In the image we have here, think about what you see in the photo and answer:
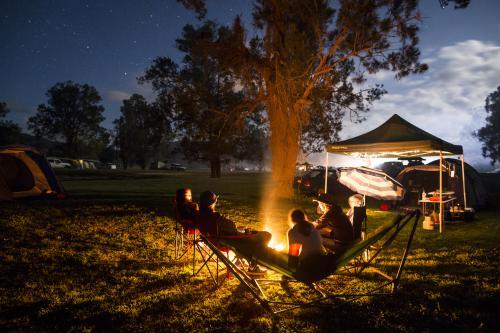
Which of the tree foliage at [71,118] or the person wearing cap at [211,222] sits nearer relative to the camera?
the person wearing cap at [211,222]

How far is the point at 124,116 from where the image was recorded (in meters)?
58.7

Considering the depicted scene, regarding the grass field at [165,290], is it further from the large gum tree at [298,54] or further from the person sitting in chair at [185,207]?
the large gum tree at [298,54]

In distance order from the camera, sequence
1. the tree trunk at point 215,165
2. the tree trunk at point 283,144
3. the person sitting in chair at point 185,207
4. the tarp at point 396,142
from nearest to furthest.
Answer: the person sitting in chair at point 185,207
the tarp at point 396,142
the tree trunk at point 283,144
the tree trunk at point 215,165

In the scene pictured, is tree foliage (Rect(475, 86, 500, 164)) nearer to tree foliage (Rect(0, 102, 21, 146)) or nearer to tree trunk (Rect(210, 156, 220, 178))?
tree trunk (Rect(210, 156, 220, 178))

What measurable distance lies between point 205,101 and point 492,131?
49.7m

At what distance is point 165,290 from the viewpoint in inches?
168

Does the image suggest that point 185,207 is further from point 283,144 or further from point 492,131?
point 492,131

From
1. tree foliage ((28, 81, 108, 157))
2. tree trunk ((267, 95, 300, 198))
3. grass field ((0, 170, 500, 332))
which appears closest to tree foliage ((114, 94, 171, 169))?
tree foliage ((28, 81, 108, 157))

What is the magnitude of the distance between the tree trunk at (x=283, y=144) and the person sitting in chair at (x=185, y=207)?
8.65 m

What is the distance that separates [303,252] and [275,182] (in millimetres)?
10282

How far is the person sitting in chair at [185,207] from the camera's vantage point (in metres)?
5.14

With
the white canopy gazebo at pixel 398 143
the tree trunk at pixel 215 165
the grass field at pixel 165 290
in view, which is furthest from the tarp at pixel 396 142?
the tree trunk at pixel 215 165

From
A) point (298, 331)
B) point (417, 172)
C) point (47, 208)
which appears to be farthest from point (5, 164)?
point (417, 172)

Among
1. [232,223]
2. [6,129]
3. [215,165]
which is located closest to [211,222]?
Answer: [232,223]
